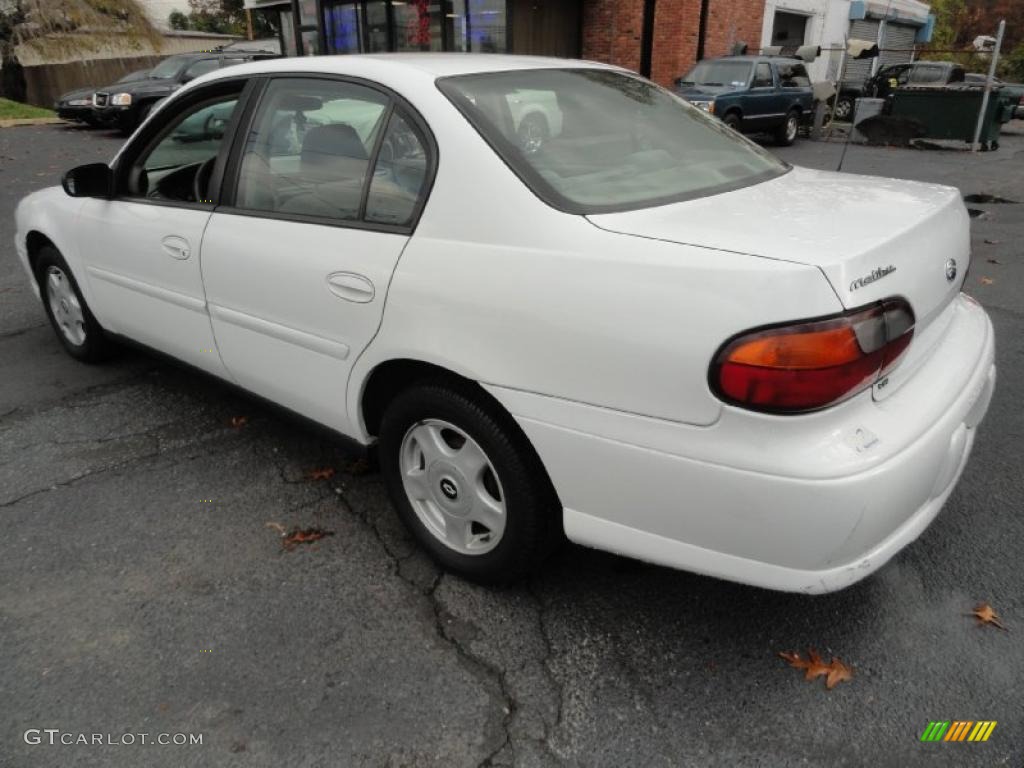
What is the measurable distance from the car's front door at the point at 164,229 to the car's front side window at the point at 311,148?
0.66 feet

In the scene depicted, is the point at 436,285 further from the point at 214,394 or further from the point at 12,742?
the point at 214,394

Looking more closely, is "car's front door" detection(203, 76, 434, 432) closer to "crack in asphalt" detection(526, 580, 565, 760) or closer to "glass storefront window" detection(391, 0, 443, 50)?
"crack in asphalt" detection(526, 580, 565, 760)

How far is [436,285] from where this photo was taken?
226 centimetres

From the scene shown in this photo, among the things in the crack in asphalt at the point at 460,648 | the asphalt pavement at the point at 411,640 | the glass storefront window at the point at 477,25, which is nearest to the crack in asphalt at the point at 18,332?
the asphalt pavement at the point at 411,640

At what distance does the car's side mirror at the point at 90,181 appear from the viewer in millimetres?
3529

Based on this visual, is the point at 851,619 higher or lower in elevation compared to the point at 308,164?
lower

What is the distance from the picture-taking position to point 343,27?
19.8 m

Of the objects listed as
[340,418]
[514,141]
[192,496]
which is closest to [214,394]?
[192,496]

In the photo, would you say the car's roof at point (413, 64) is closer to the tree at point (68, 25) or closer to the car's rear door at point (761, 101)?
the car's rear door at point (761, 101)

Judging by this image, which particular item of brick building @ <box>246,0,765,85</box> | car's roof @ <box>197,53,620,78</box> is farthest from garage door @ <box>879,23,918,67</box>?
car's roof @ <box>197,53,620,78</box>

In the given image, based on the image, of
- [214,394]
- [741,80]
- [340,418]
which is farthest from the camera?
[741,80]

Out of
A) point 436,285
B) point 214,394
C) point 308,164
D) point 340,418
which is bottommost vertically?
point 214,394

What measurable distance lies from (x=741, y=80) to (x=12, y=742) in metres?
15.8

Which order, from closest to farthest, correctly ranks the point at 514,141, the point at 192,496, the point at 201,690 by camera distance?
the point at 201,690 < the point at 514,141 < the point at 192,496
